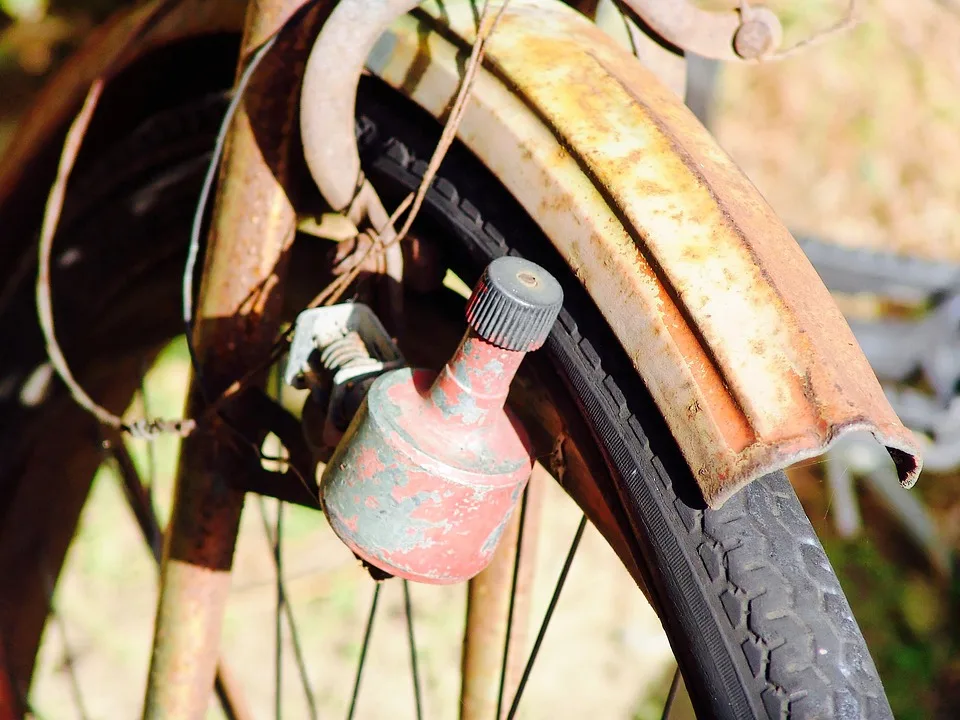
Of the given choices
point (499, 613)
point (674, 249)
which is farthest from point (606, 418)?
point (499, 613)

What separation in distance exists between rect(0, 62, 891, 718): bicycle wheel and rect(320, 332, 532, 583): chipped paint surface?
78mm

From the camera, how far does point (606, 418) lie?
647 millimetres

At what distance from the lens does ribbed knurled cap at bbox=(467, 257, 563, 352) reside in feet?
1.83

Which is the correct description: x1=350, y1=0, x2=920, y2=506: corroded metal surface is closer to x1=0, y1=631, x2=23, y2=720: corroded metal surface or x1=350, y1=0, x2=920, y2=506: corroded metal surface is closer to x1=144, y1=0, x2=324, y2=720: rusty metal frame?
x1=144, y1=0, x2=324, y2=720: rusty metal frame

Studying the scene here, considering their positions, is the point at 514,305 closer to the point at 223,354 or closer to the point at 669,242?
the point at 669,242

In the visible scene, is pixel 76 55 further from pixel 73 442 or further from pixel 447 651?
pixel 447 651

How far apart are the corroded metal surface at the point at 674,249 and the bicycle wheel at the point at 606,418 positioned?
0.04 meters

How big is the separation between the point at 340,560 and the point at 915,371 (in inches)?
50.1

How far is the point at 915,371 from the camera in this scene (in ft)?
6.83

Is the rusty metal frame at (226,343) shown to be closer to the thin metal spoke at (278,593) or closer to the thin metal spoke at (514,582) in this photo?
the thin metal spoke at (278,593)

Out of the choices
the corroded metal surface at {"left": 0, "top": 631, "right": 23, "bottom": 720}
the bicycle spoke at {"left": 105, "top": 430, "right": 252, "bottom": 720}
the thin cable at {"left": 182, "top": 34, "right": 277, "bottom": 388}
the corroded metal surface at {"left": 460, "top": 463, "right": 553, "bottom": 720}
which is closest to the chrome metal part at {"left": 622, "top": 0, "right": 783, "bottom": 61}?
the thin cable at {"left": 182, "top": 34, "right": 277, "bottom": 388}

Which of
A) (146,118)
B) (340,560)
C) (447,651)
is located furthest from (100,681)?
(146,118)

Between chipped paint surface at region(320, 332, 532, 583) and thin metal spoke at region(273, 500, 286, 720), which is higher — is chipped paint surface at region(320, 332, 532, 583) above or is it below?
above

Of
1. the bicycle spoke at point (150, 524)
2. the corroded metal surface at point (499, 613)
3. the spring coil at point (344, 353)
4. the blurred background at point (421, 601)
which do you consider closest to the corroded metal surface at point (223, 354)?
the spring coil at point (344, 353)
